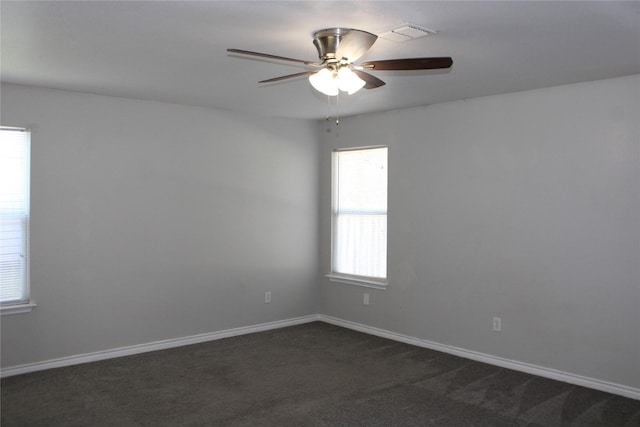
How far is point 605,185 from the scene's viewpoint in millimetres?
4059

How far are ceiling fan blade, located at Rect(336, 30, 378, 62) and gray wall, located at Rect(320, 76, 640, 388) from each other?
85.7 inches

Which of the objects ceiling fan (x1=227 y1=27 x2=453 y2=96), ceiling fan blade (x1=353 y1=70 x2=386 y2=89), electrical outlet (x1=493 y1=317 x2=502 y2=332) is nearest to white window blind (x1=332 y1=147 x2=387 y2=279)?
electrical outlet (x1=493 y1=317 x2=502 y2=332)

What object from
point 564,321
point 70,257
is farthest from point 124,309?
point 564,321

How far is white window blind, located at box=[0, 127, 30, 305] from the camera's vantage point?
4383 mm

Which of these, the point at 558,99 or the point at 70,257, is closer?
the point at 558,99

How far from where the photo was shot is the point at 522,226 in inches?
179

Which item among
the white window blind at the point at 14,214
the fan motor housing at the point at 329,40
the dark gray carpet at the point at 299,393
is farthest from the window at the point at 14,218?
the fan motor housing at the point at 329,40

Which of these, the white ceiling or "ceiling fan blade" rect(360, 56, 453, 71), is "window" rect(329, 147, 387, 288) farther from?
"ceiling fan blade" rect(360, 56, 453, 71)

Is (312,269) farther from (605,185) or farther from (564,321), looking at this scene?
(605,185)

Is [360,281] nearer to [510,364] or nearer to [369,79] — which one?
[510,364]

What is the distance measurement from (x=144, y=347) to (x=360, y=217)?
102 inches

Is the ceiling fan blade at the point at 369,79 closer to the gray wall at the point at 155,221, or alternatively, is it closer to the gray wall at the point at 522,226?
the gray wall at the point at 522,226

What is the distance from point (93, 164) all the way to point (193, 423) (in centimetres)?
252

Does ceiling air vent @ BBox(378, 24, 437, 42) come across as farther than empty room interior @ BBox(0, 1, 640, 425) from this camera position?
No
